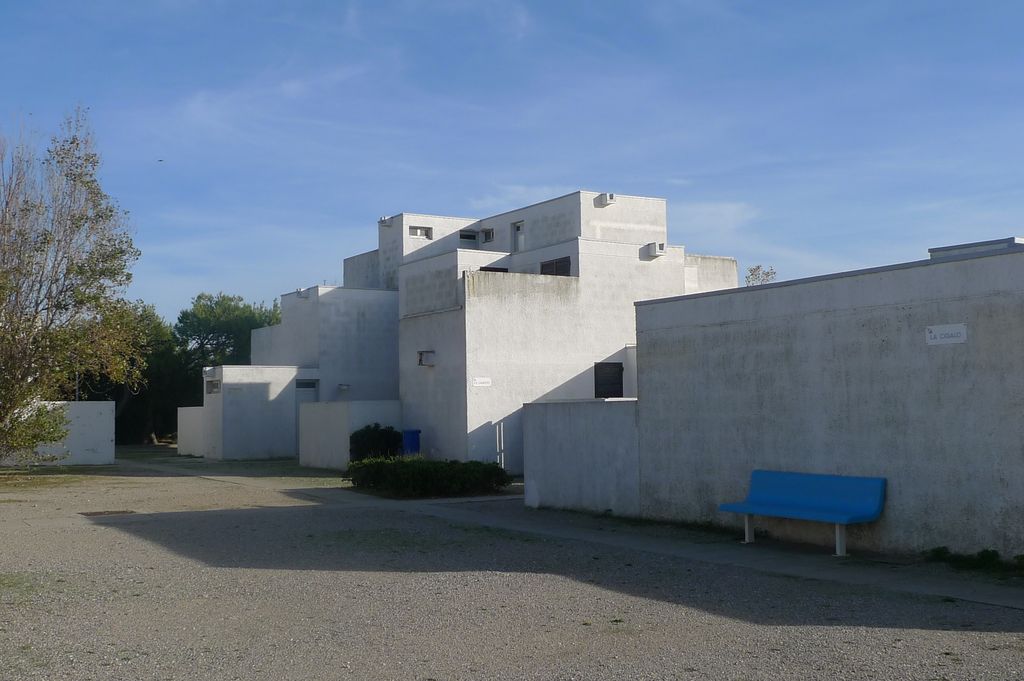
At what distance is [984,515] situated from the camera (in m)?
11.5

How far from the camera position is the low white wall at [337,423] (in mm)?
29375

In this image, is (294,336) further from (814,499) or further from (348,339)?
(814,499)

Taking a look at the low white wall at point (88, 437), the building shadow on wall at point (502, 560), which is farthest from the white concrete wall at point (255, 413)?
the building shadow on wall at point (502, 560)

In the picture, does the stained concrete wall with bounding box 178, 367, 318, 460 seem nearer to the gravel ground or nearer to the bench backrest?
the gravel ground

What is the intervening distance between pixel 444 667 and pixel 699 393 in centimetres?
878

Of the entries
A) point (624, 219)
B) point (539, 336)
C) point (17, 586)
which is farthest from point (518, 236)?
point (17, 586)

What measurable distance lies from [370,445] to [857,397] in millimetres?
18103

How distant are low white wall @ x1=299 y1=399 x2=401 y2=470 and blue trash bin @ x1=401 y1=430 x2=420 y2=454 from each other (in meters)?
1.27

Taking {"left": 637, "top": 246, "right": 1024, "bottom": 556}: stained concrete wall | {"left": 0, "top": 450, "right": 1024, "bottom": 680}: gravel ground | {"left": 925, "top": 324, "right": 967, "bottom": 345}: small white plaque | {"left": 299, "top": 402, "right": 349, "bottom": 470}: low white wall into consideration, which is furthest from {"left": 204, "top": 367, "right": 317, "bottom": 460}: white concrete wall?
{"left": 925, "top": 324, "right": 967, "bottom": 345}: small white plaque

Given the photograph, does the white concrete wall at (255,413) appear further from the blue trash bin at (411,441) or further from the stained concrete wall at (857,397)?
the stained concrete wall at (857,397)

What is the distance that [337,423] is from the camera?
30.0 m

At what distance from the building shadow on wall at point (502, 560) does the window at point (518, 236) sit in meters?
20.4

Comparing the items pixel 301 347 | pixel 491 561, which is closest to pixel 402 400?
pixel 301 347

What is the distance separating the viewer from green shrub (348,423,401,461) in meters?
28.9
